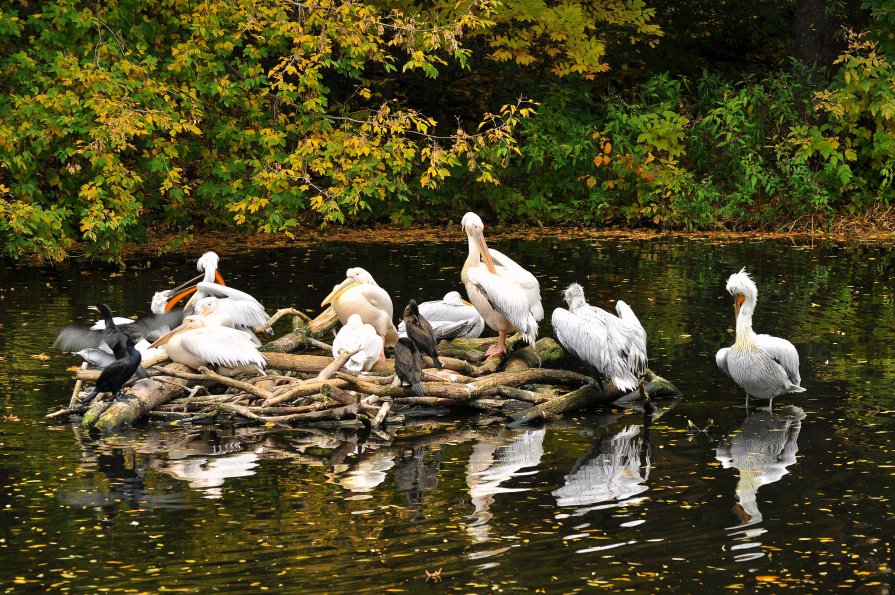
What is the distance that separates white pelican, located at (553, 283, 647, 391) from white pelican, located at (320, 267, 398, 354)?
1.48 meters

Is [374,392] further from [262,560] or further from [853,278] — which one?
[853,278]

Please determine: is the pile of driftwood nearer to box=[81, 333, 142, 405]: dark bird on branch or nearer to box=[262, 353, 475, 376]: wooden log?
box=[262, 353, 475, 376]: wooden log

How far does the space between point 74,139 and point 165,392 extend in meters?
8.63

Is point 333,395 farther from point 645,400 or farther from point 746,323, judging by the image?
point 746,323

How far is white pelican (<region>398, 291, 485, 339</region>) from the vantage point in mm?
11172


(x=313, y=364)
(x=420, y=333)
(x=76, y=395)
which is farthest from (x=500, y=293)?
(x=76, y=395)

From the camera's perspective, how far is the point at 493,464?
8.33 metres

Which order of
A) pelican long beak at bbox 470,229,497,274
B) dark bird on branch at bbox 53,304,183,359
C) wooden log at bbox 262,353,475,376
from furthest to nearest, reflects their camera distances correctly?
1. pelican long beak at bbox 470,229,497,274
2. wooden log at bbox 262,353,475,376
3. dark bird on branch at bbox 53,304,183,359

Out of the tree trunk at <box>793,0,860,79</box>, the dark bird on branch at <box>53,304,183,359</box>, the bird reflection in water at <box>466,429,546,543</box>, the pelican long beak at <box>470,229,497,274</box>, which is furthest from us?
the tree trunk at <box>793,0,860,79</box>

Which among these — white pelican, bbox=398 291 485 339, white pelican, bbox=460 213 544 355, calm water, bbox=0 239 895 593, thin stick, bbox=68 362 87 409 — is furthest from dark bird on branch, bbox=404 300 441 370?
thin stick, bbox=68 362 87 409

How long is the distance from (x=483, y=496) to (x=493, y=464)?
2.46 ft

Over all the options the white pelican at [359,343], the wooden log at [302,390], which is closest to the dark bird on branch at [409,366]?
the wooden log at [302,390]

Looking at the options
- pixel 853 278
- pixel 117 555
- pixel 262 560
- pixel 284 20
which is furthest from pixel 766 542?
pixel 284 20

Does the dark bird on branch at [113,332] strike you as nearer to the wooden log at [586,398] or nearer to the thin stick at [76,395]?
the thin stick at [76,395]
